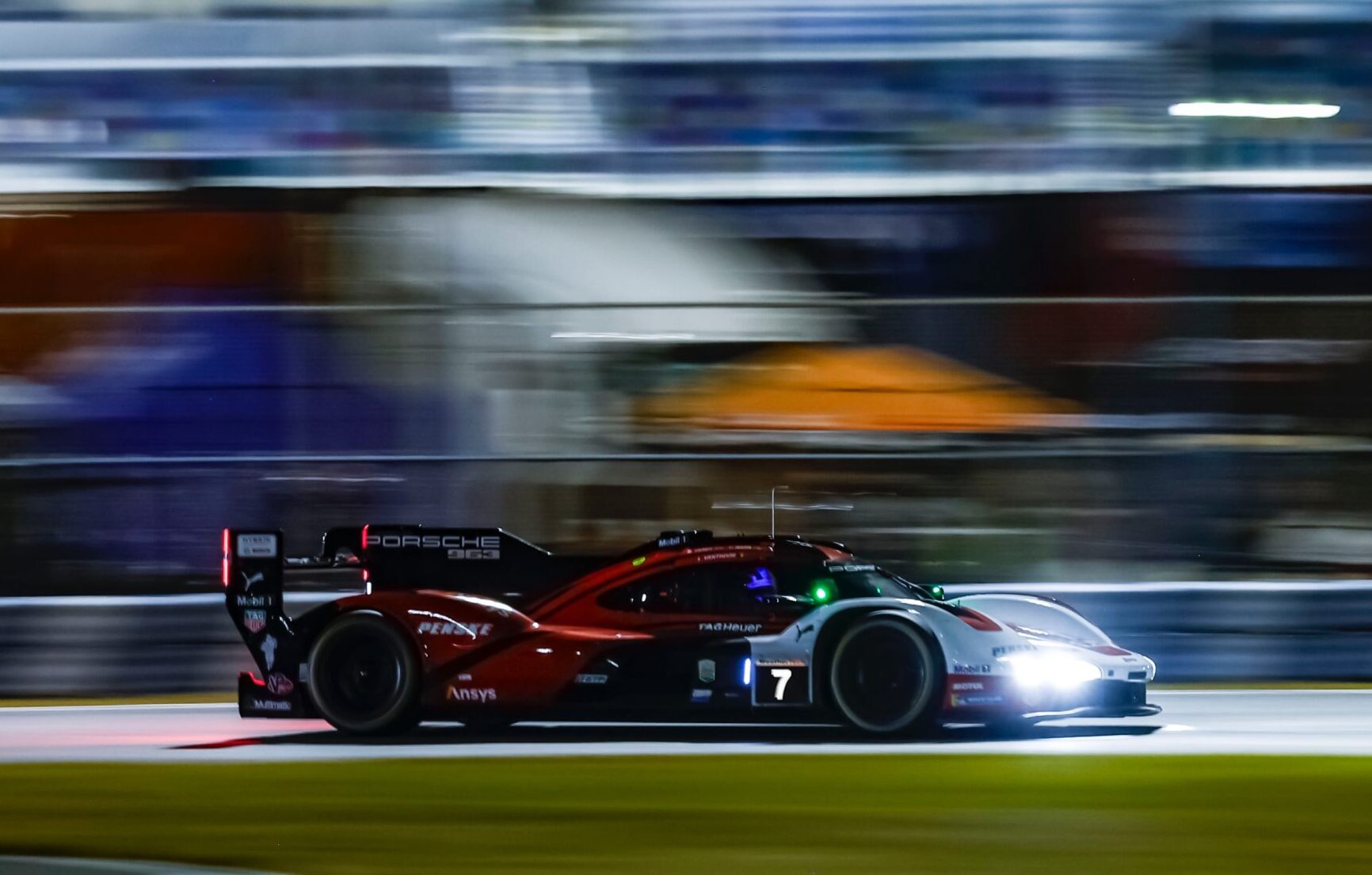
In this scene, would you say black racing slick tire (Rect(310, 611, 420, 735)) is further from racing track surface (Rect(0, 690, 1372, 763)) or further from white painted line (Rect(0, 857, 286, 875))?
white painted line (Rect(0, 857, 286, 875))

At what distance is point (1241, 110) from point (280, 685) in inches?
317

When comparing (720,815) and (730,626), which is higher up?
(730,626)

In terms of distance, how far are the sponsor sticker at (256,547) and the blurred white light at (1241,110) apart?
7.34 meters

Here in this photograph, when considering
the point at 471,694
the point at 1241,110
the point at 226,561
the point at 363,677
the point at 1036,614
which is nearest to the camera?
the point at 471,694

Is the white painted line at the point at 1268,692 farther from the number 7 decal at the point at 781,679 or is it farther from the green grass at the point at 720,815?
the number 7 decal at the point at 781,679

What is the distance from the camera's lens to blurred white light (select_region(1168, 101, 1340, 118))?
14422 millimetres

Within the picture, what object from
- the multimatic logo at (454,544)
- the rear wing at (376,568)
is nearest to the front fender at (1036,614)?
the rear wing at (376,568)

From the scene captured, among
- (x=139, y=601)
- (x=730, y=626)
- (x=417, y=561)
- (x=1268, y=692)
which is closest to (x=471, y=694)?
(x=417, y=561)

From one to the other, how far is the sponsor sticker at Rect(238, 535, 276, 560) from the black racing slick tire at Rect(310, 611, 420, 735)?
538mm

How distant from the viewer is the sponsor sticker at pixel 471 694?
9727mm

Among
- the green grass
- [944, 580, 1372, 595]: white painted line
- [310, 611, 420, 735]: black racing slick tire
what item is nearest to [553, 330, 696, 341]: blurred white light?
[944, 580, 1372, 595]: white painted line

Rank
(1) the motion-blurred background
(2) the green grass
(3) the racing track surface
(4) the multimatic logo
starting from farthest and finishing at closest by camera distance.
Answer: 1. (1) the motion-blurred background
2. (4) the multimatic logo
3. (3) the racing track surface
4. (2) the green grass

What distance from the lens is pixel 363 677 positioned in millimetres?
9914

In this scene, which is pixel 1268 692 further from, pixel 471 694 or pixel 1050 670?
pixel 471 694
